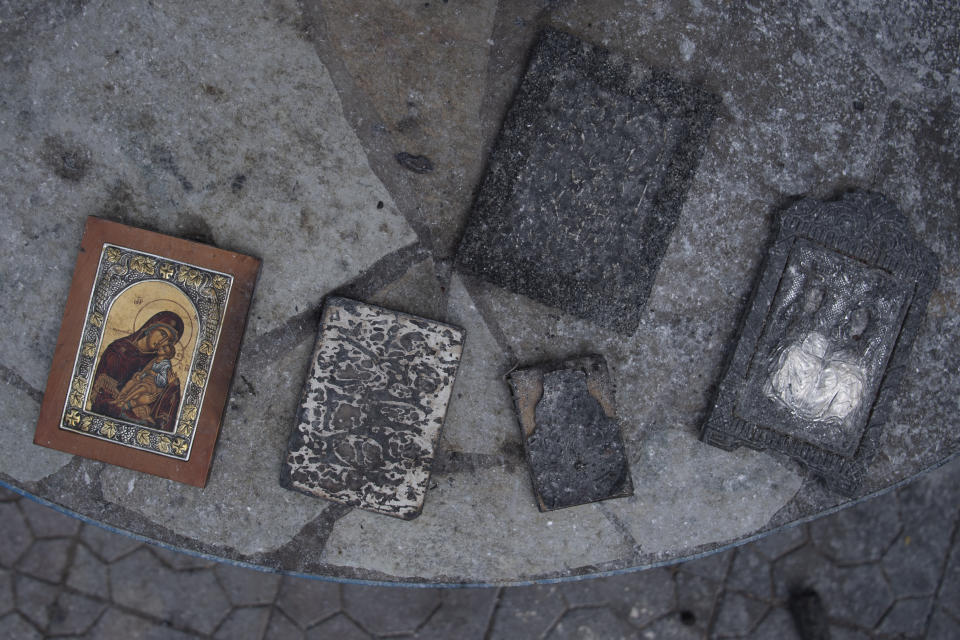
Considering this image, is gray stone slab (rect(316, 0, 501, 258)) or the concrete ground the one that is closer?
gray stone slab (rect(316, 0, 501, 258))

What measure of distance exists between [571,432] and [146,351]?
68.2 inches

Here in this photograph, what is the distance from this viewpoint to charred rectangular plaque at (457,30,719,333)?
2.42 meters

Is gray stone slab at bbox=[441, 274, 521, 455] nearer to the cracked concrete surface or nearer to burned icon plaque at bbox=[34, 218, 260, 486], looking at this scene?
the cracked concrete surface

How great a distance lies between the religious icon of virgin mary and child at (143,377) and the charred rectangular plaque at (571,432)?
1.37 m

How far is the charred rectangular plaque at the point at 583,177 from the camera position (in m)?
2.42

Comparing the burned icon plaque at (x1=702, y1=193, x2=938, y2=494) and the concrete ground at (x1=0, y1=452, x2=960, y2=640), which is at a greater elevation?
the burned icon plaque at (x1=702, y1=193, x2=938, y2=494)

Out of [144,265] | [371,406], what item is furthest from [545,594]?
[144,265]

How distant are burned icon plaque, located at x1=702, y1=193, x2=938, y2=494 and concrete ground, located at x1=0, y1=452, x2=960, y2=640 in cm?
115

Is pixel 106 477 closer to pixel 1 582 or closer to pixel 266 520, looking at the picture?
pixel 266 520

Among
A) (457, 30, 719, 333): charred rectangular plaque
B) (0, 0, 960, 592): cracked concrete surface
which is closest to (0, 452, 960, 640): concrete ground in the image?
(0, 0, 960, 592): cracked concrete surface

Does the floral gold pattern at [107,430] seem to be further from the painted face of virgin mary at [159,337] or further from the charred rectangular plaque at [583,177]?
the charred rectangular plaque at [583,177]

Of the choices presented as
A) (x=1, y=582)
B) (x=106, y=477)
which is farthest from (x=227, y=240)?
(x=1, y=582)

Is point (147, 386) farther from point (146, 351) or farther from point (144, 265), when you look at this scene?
point (144, 265)

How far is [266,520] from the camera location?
252 cm
